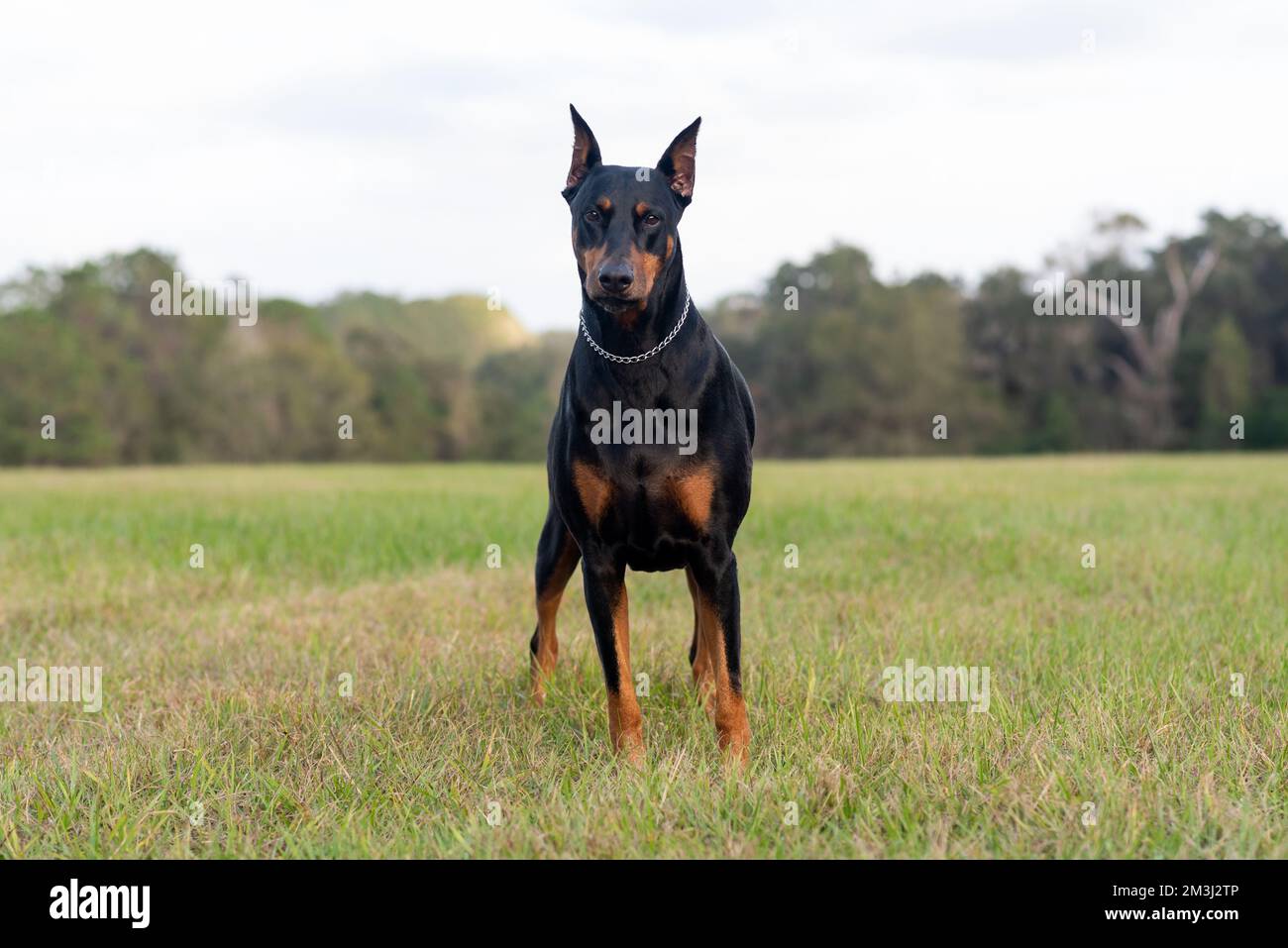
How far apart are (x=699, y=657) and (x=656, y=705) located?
304 millimetres

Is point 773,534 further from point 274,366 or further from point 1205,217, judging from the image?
point 1205,217

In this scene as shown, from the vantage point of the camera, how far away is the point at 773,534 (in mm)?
10477

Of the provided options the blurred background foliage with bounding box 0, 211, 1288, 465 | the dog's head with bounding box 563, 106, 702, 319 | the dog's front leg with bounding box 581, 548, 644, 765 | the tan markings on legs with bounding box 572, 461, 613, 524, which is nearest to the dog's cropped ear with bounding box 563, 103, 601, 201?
the dog's head with bounding box 563, 106, 702, 319

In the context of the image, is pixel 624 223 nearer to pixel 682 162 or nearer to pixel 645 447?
pixel 682 162

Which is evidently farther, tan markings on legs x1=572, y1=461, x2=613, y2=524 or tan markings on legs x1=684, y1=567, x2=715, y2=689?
tan markings on legs x1=684, y1=567, x2=715, y2=689

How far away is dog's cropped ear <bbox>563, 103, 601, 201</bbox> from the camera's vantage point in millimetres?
4388

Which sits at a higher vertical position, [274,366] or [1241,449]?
[274,366]

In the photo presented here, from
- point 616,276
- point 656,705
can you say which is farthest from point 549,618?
point 616,276

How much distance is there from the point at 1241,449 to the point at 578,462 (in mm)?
42148

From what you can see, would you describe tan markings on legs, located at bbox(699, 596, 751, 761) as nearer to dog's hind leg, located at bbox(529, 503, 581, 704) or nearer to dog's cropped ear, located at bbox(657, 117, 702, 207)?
dog's hind leg, located at bbox(529, 503, 581, 704)

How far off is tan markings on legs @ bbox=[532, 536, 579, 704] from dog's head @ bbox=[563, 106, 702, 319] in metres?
1.34

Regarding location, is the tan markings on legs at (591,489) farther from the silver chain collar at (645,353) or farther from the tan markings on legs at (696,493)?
the silver chain collar at (645,353)

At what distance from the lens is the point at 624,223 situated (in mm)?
4035
